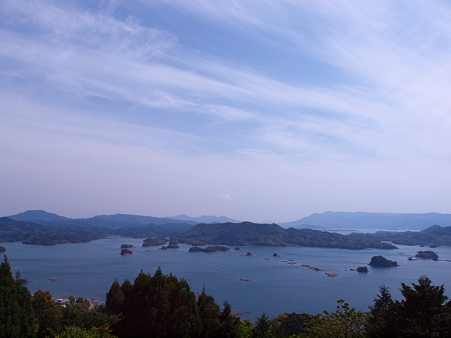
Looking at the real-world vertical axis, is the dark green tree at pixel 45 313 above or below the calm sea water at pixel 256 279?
above

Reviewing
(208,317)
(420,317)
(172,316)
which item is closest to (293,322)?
(208,317)

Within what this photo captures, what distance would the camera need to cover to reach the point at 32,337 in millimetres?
10078

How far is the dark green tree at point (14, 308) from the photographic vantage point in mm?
12023

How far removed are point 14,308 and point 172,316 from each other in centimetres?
555

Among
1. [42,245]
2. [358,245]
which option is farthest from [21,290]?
[358,245]

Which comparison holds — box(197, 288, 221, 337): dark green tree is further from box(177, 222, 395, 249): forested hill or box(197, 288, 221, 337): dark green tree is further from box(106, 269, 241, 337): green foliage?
box(177, 222, 395, 249): forested hill

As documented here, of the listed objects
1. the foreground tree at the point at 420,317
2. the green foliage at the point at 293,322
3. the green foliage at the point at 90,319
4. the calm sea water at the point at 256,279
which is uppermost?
the foreground tree at the point at 420,317

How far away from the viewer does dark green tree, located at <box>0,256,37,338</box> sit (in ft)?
39.4

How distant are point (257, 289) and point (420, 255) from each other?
46592 millimetres

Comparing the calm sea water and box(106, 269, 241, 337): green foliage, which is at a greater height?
box(106, 269, 241, 337): green foliage

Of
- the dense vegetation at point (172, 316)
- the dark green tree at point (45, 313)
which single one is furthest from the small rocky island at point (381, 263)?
the dark green tree at point (45, 313)

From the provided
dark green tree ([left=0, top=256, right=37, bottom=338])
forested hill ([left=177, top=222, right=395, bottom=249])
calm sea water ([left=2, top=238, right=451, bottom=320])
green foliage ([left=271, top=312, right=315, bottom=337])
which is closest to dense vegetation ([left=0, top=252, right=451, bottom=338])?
dark green tree ([left=0, top=256, right=37, bottom=338])

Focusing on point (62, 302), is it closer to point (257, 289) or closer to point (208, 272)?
point (257, 289)

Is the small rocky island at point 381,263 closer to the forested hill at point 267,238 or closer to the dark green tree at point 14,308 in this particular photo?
the forested hill at point 267,238
